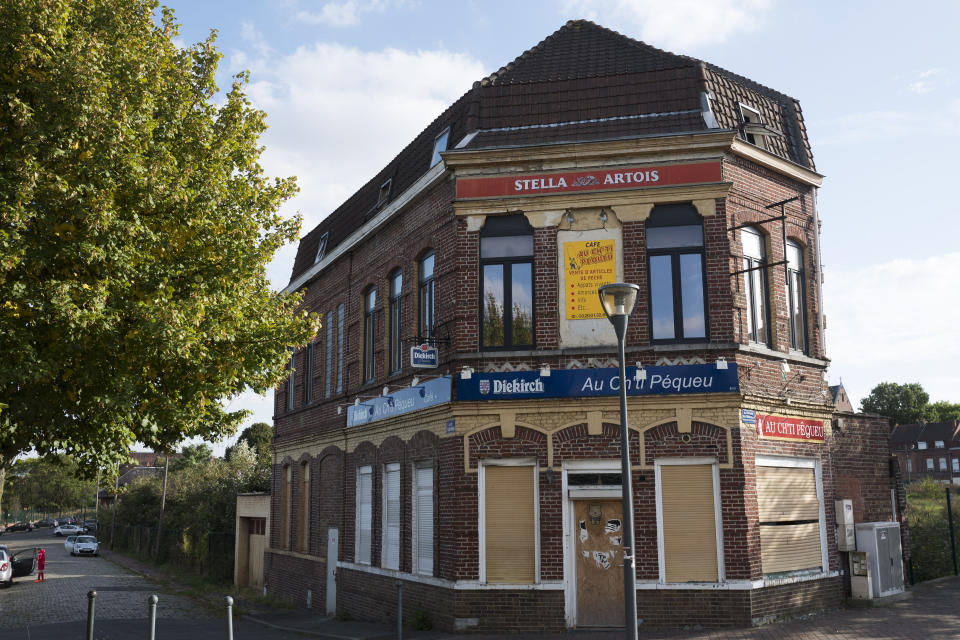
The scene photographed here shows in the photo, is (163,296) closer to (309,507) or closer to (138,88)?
(138,88)

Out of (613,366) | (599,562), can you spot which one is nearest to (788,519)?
(599,562)

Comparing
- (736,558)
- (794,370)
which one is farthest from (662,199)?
(736,558)

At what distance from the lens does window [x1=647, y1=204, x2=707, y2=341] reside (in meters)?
13.9

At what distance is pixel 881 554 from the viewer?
1518 cm

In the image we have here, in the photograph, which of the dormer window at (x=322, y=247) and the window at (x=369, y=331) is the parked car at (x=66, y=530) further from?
the window at (x=369, y=331)

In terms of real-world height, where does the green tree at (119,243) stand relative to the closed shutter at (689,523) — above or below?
above

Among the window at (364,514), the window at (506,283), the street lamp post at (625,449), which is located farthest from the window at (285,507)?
the street lamp post at (625,449)

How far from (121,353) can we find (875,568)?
45.4 feet

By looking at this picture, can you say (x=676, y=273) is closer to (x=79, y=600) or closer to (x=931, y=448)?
(x=79, y=600)

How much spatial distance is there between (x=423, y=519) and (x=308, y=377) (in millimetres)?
9933

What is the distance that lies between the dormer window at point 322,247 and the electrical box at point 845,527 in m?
15.5

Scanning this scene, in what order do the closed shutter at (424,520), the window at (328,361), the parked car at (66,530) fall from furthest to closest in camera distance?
the parked car at (66,530) → the window at (328,361) → the closed shutter at (424,520)

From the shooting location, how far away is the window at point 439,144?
17297 millimetres

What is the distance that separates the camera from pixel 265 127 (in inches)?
558
